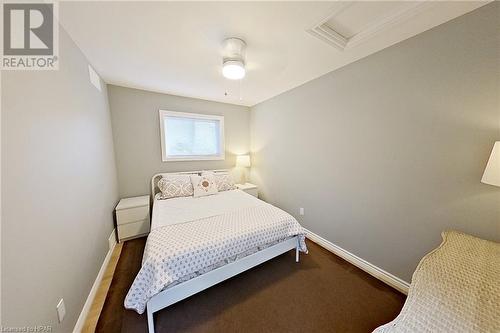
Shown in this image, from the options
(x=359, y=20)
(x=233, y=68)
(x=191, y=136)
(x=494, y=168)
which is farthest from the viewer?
(x=191, y=136)

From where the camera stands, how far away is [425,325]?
733mm

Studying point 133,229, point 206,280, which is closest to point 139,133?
point 133,229

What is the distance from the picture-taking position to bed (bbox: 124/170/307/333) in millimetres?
1300

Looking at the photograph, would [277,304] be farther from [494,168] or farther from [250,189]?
[250,189]

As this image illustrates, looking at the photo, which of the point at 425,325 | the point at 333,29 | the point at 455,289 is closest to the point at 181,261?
the point at 425,325

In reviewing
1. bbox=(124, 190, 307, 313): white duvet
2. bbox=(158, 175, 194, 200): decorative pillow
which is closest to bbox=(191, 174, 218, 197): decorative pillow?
bbox=(158, 175, 194, 200): decorative pillow

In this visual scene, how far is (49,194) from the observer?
3.58ft

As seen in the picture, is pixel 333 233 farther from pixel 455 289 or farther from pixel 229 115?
pixel 229 115

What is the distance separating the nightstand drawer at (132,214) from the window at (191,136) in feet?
3.17

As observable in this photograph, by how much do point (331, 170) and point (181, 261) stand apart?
80.9 inches

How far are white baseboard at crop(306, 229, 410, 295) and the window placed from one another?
97.1 inches

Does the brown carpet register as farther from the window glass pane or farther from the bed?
the window glass pane

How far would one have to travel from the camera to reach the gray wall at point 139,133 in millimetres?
2758

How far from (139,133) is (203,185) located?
142 cm
